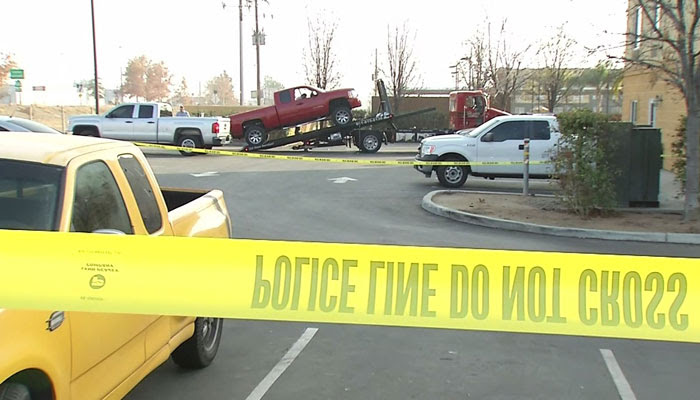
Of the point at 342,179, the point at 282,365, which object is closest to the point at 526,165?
the point at 342,179

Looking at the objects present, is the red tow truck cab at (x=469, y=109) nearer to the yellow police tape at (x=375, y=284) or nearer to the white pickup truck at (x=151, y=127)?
the white pickup truck at (x=151, y=127)

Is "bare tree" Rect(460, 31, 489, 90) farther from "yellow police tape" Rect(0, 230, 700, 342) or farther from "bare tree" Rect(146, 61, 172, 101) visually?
"bare tree" Rect(146, 61, 172, 101)

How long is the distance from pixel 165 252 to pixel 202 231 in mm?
1530

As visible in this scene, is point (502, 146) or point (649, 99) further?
point (649, 99)

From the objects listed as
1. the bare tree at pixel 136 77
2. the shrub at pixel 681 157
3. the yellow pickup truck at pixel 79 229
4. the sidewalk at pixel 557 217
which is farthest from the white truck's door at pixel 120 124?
the bare tree at pixel 136 77

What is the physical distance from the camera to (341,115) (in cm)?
2805

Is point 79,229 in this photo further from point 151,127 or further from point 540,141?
point 151,127

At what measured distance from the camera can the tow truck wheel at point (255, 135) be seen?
2802cm

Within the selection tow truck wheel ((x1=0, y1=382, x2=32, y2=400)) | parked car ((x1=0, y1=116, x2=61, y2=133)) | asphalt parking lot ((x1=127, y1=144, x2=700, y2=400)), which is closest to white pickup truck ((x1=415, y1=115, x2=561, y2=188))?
parked car ((x1=0, y1=116, x2=61, y2=133))

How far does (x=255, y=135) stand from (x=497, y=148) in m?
14.0

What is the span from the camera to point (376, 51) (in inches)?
1740

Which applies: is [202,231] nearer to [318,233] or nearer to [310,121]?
[318,233]

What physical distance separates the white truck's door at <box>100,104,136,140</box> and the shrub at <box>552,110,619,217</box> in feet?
59.6

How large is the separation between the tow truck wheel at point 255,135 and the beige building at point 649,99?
14479 mm
